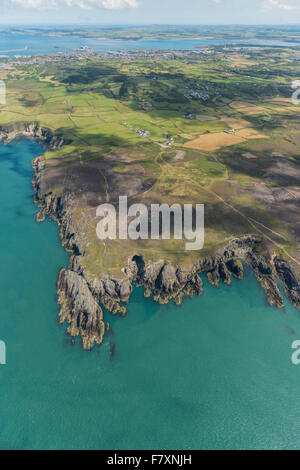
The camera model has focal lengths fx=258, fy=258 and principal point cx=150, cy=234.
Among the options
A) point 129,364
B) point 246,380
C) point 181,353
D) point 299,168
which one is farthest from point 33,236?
point 299,168

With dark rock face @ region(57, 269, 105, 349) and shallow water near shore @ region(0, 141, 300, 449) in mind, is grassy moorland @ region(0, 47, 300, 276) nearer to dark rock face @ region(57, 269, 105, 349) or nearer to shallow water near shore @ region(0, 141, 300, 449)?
dark rock face @ region(57, 269, 105, 349)

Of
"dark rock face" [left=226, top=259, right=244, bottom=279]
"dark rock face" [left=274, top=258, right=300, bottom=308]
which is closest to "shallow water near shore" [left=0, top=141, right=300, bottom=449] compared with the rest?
"dark rock face" [left=226, top=259, right=244, bottom=279]

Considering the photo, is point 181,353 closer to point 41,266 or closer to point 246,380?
point 246,380

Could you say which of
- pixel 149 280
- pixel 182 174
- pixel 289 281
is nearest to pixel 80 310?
pixel 149 280

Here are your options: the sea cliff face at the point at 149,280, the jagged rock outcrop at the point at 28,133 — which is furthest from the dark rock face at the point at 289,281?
the jagged rock outcrop at the point at 28,133

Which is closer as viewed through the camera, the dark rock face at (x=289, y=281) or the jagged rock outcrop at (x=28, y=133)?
the dark rock face at (x=289, y=281)

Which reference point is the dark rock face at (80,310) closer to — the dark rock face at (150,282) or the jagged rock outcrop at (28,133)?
the dark rock face at (150,282)
